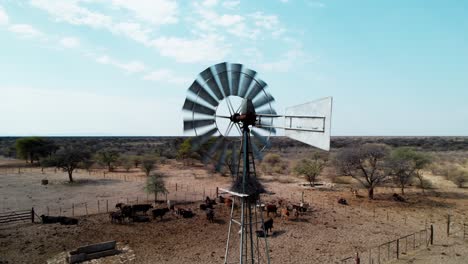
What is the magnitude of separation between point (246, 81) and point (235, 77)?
16.1 inches

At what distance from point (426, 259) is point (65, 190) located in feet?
94.2

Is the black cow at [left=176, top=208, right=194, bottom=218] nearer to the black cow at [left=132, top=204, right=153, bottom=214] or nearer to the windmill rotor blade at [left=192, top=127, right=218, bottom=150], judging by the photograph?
the black cow at [left=132, top=204, right=153, bottom=214]

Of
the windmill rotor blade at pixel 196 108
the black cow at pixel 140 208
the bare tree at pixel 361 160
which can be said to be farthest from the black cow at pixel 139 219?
the bare tree at pixel 361 160

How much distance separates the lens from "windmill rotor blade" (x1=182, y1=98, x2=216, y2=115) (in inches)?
340

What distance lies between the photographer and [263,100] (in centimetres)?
962

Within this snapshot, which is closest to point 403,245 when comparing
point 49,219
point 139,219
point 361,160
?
point 361,160

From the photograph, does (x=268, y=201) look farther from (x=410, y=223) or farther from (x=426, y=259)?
(x=426, y=259)

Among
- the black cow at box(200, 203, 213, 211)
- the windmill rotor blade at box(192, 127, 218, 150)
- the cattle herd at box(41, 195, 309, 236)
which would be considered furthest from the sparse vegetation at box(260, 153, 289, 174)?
the windmill rotor blade at box(192, 127, 218, 150)

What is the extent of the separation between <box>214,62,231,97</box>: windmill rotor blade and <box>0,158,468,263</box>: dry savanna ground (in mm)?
5405

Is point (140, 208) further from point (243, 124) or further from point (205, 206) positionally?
point (243, 124)

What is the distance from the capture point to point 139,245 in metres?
15.7

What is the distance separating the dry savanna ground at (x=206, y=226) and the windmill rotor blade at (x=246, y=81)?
16.6 ft

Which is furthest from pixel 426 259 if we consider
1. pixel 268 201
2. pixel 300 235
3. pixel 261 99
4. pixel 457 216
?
pixel 268 201

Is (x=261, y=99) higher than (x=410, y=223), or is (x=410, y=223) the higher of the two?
(x=261, y=99)
